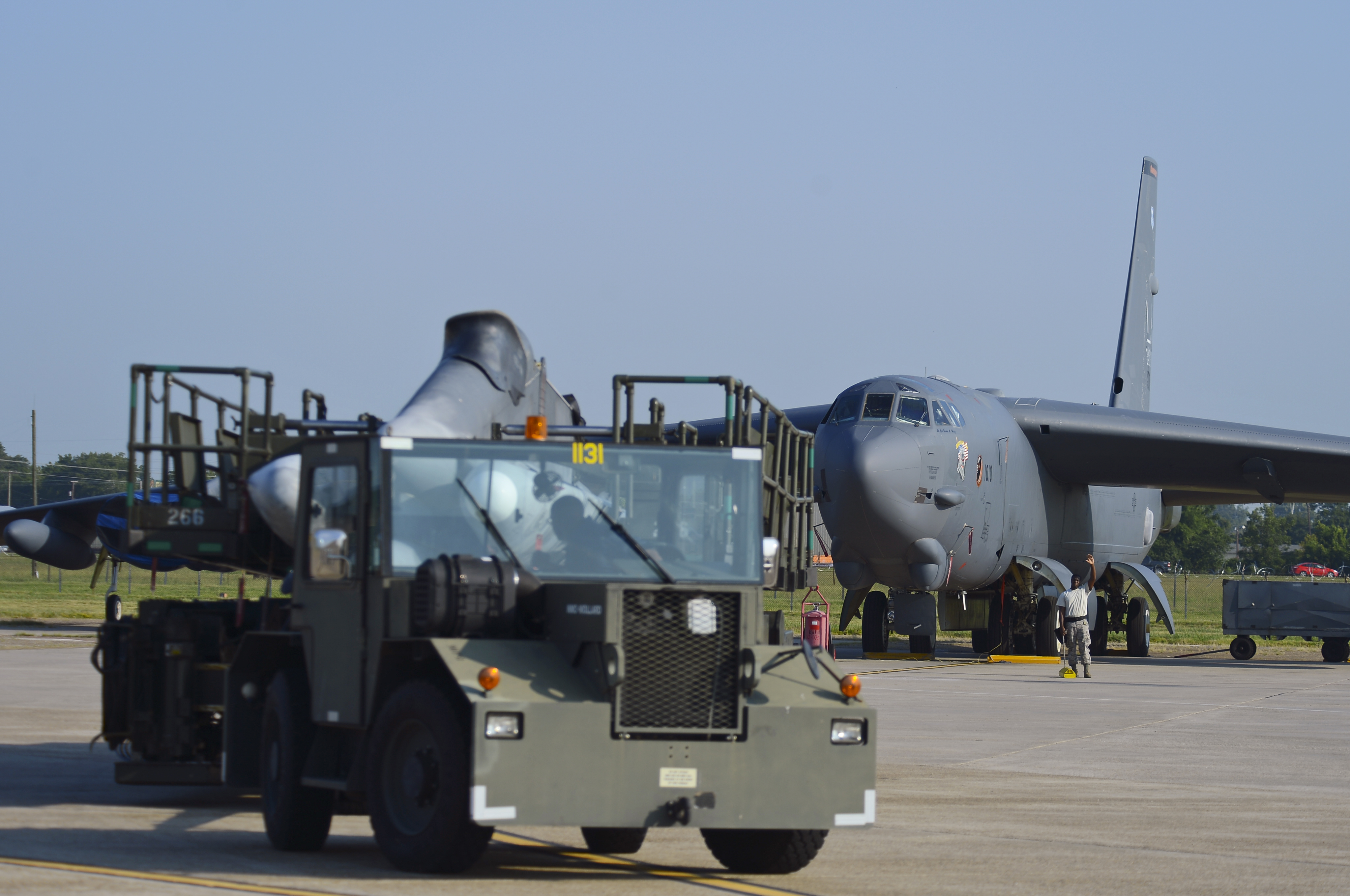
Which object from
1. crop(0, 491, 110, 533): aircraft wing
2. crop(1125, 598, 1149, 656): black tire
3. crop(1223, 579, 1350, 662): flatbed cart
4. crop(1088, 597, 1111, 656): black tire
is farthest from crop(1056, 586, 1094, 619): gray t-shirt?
crop(0, 491, 110, 533): aircraft wing

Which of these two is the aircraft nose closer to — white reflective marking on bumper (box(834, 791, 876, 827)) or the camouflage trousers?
the camouflage trousers

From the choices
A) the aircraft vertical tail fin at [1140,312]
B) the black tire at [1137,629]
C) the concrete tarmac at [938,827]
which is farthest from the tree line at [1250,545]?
the concrete tarmac at [938,827]

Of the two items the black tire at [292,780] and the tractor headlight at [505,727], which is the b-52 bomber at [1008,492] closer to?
the black tire at [292,780]

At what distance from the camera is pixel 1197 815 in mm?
10625

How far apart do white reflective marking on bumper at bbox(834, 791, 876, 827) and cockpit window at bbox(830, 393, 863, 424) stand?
725 inches

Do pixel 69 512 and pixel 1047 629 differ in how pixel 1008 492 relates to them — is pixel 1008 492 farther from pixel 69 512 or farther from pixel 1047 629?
pixel 69 512

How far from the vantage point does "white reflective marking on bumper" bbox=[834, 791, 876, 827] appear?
7.38 m

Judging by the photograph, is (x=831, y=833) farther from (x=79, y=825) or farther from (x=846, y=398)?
(x=846, y=398)

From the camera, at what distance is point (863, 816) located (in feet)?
24.4

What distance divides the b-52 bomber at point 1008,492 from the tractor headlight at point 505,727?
18.2 meters

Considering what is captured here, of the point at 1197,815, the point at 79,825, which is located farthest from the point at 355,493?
the point at 1197,815

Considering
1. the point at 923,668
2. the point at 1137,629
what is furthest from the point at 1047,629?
the point at 923,668

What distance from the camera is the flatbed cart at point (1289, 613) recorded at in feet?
98.8

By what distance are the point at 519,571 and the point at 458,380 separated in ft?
12.3
